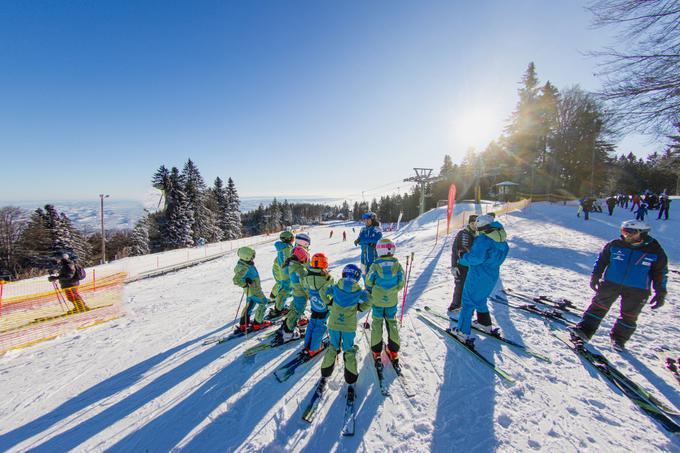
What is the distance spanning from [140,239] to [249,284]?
157 feet

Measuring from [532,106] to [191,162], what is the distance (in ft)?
189

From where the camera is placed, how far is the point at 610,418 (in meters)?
3.08

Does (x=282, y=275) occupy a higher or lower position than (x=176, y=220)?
lower

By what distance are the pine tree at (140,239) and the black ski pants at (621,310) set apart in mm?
52089

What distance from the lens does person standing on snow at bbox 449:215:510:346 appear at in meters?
4.30

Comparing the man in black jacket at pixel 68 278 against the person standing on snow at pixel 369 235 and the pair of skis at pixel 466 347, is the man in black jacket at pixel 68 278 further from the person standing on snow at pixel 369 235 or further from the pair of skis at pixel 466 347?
the pair of skis at pixel 466 347

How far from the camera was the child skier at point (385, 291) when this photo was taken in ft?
A: 13.1

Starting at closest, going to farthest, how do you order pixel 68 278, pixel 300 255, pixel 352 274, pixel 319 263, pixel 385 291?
pixel 352 274 → pixel 385 291 → pixel 319 263 → pixel 300 255 → pixel 68 278

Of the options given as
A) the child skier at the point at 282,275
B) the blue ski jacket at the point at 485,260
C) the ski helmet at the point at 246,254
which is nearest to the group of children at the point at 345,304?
the ski helmet at the point at 246,254

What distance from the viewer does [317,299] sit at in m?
4.23

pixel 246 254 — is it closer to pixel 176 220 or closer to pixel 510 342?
pixel 510 342

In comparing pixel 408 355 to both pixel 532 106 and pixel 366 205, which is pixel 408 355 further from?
pixel 366 205

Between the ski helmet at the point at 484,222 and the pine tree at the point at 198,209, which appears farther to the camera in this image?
the pine tree at the point at 198,209

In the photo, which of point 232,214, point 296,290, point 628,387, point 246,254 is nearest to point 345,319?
point 296,290
